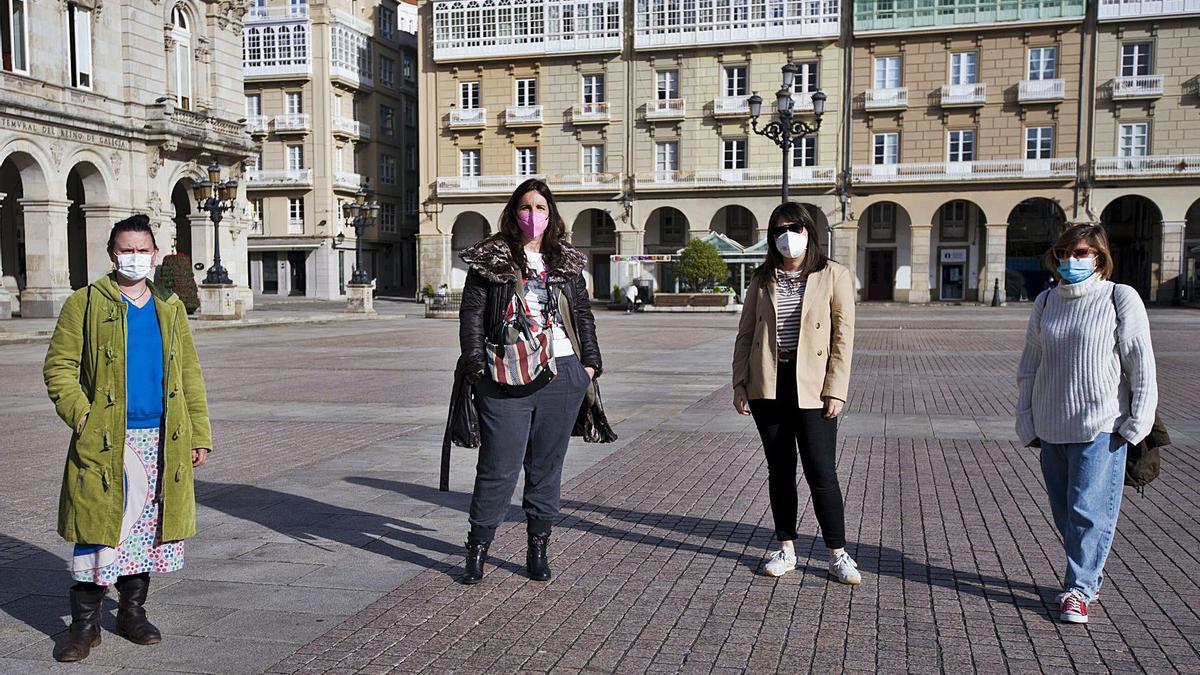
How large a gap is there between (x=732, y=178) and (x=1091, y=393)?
43700 millimetres

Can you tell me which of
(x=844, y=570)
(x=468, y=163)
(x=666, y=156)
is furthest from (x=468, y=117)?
(x=844, y=570)

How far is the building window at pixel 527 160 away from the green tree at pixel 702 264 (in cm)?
1421

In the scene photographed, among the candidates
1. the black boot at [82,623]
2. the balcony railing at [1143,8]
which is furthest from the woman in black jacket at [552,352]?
the balcony railing at [1143,8]

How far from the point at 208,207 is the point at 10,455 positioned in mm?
22812

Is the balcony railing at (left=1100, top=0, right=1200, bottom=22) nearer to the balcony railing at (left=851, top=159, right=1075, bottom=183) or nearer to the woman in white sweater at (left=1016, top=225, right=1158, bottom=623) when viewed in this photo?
the balcony railing at (left=851, top=159, right=1075, bottom=183)

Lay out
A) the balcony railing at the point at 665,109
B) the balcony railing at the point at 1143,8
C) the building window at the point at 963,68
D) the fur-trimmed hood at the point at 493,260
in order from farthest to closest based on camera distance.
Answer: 1. the balcony railing at the point at 665,109
2. the building window at the point at 963,68
3. the balcony railing at the point at 1143,8
4. the fur-trimmed hood at the point at 493,260

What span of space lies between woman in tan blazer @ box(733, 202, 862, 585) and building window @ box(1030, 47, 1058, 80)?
148 ft

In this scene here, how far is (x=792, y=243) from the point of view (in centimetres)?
462

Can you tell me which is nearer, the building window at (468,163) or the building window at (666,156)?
the building window at (666,156)

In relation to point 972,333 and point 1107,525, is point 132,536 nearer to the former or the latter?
point 1107,525

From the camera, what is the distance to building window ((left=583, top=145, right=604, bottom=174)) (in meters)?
49.3

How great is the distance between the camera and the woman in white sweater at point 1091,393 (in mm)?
4113

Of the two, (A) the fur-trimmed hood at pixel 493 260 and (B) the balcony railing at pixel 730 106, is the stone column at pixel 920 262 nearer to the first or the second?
(B) the balcony railing at pixel 730 106

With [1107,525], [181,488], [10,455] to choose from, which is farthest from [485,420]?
[10,455]
